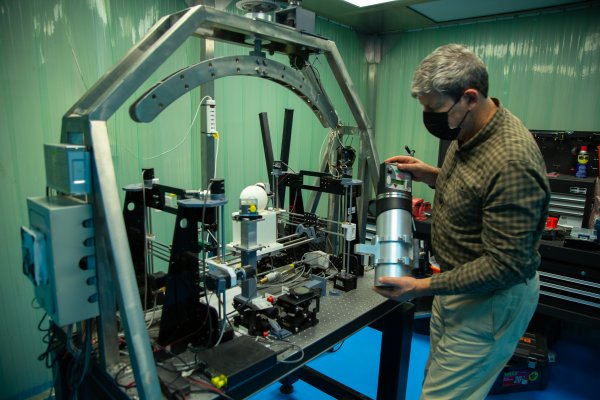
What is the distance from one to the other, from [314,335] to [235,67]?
1.06 m

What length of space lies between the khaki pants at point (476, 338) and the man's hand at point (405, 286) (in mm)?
171

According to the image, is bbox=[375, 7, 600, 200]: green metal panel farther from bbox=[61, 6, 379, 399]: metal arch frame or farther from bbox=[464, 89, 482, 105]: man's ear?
bbox=[61, 6, 379, 399]: metal arch frame

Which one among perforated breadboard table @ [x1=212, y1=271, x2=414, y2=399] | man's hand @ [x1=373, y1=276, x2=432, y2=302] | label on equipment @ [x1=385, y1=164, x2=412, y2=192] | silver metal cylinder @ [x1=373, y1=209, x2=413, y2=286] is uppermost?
label on equipment @ [x1=385, y1=164, x2=412, y2=192]

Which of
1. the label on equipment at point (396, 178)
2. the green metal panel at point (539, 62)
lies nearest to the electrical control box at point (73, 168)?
the label on equipment at point (396, 178)

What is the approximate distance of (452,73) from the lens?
3.94 ft

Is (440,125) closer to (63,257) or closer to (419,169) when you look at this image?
(419,169)

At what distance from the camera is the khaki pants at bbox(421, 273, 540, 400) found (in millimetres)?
1325

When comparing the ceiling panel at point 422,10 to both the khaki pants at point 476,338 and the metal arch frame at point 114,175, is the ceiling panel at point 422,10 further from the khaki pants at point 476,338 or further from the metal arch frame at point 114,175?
the khaki pants at point 476,338

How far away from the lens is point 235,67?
148cm

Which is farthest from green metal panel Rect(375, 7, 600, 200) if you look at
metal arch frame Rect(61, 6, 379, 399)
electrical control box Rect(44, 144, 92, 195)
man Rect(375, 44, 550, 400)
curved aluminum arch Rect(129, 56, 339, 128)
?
electrical control box Rect(44, 144, 92, 195)

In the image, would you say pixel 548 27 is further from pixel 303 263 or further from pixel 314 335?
pixel 314 335

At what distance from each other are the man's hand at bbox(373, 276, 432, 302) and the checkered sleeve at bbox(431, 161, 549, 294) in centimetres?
16

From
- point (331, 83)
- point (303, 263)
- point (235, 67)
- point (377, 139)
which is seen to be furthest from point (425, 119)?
point (377, 139)

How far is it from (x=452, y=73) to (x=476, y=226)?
498 mm
